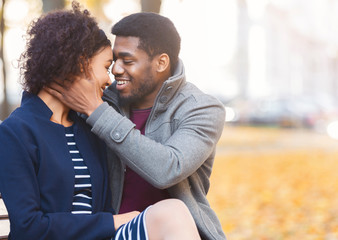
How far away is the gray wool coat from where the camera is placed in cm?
229

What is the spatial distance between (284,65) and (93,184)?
38.6 metres

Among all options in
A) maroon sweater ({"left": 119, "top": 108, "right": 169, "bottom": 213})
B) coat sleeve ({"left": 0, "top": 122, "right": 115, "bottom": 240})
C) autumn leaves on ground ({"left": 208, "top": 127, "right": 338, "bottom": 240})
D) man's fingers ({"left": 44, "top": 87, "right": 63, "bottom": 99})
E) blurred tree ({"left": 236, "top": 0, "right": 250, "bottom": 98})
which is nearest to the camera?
coat sleeve ({"left": 0, "top": 122, "right": 115, "bottom": 240})

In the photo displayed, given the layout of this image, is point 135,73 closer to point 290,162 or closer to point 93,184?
point 93,184

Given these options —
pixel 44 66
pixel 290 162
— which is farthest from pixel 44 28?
pixel 290 162

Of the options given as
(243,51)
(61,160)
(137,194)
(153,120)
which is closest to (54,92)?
(61,160)

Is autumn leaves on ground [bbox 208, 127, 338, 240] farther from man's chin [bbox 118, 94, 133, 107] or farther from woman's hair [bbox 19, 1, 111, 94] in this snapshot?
woman's hair [bbox 19, 1, 111, 94]

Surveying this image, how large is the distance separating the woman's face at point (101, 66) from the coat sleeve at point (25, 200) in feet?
1.51

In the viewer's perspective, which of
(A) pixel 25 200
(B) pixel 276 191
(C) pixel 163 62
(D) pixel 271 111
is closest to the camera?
(A) pixel 25 200

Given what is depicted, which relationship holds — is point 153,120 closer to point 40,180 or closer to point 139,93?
point 139,93

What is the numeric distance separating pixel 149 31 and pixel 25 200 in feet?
3.68

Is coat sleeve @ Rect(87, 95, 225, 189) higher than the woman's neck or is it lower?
lower

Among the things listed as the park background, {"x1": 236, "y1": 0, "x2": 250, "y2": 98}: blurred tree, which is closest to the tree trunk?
the park background

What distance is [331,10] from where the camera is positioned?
4953cm

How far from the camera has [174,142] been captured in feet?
7.85
